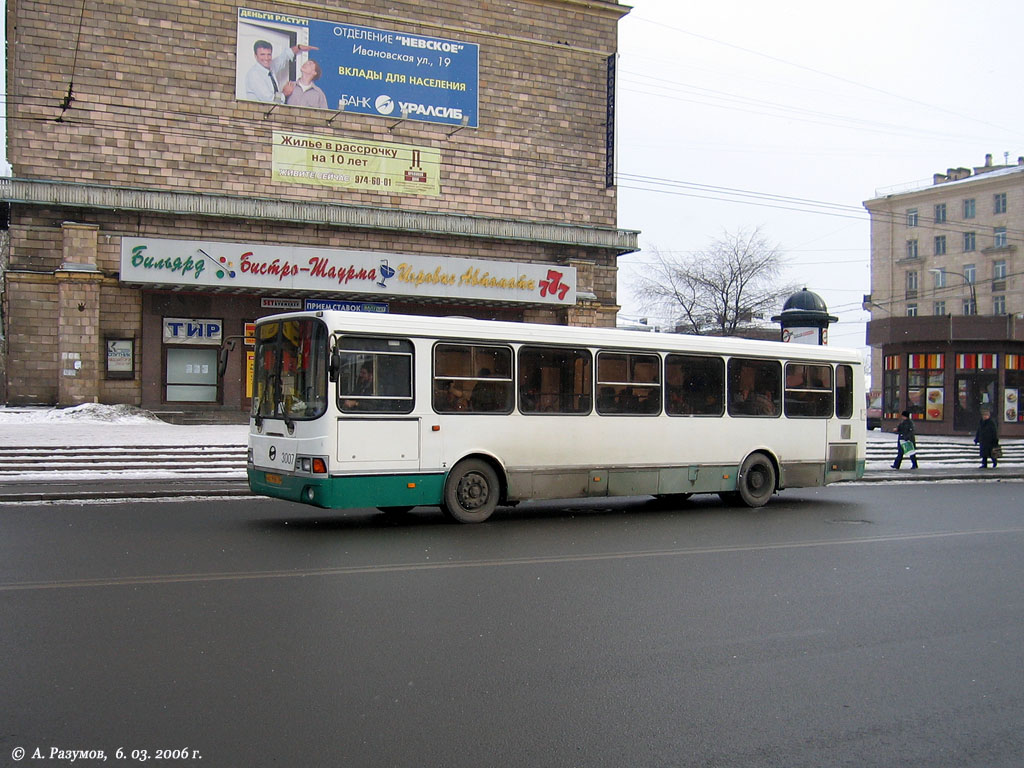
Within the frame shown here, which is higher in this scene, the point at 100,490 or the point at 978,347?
the point at 978,347

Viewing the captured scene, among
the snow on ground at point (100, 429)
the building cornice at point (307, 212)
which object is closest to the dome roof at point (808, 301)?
the building cornice at point (307, 212)

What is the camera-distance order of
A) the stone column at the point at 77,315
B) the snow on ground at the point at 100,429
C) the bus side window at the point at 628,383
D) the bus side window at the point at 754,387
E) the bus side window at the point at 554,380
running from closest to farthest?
1. the bus side window at the point at 554,380
2. the bus side window at the point at 628,383
3. the bus side window at the point at 754,387
4. the snow on ground at the point at 100,429
5. the stone column at the point at 77,315

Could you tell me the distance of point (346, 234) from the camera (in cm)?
3256

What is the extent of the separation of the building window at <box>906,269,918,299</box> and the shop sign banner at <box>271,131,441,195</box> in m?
63.7

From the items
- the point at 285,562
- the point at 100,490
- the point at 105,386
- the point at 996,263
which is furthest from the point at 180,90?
the point at 996,263

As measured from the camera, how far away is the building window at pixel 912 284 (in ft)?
277

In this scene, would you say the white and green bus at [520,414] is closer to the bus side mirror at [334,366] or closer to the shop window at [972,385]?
the bus side mirror at [334,366]

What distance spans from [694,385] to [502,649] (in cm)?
943

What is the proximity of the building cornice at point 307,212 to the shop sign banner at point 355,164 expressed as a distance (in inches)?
40.4

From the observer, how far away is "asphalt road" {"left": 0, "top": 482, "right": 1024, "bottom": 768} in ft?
15.2

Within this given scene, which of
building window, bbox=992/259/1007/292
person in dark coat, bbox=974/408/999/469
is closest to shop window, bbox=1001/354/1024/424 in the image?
person in dark coat, bbox=974/408/999/469

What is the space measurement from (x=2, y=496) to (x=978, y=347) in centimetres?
3307

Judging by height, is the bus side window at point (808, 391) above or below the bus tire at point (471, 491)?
above

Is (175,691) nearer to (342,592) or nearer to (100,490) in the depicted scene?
(342,592)
